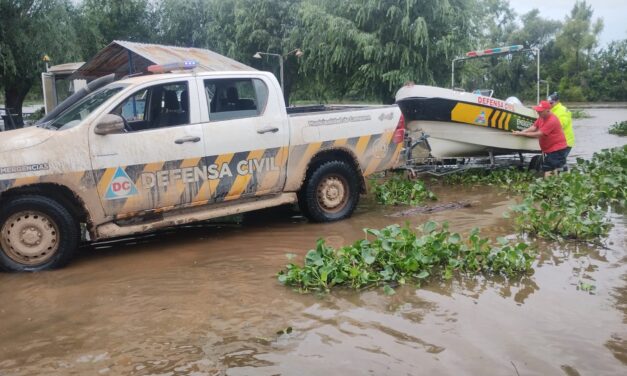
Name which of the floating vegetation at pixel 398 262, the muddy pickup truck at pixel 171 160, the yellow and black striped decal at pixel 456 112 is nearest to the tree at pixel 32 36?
the yellow and black striped decal at pixel 456 112

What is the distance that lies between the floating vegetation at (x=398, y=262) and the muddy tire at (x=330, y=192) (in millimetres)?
1936

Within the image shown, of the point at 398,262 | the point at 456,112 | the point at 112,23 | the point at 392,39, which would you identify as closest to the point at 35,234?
the point at 398,262

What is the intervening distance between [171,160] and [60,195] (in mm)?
1142

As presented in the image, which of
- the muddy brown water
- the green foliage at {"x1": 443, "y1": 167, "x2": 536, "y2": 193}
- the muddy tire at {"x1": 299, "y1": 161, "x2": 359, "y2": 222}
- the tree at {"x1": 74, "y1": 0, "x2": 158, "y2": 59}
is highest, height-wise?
the tree at {"x1": 74, "y1": 0, "x2": 158, "y2": 59}

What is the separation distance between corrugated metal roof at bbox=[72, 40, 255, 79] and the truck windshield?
4493 millimetres

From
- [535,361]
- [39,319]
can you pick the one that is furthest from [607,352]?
[39,319]

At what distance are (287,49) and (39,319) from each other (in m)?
22.1

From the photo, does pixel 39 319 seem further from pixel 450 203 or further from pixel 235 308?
pixel 450 203

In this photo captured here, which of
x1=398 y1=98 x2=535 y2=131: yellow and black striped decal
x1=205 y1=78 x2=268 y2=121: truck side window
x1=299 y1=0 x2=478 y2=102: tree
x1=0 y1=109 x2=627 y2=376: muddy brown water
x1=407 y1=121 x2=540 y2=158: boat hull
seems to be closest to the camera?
x1=0 y1=109 x2=627 y2=376: muddy brown water

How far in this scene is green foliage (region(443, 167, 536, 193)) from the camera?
34.4 ft

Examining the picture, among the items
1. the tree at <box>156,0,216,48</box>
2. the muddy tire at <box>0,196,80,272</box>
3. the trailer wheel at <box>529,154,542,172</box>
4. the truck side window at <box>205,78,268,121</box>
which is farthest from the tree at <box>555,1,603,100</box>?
the muddy tire at <box>0,196,80,272</box>

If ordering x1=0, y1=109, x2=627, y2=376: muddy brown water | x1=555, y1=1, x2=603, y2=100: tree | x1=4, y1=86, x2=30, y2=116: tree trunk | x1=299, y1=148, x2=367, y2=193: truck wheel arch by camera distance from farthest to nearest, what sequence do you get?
x1=555, y1=1, x2=603, y2=100: tree → x1=4, y1=86, x2=30, y2=116: tree trunk → x1=299, y1=148, x2=367, y2=193: truck wheel arch → x1=0, y1=109, x2=627, y2=376: muddy brown water

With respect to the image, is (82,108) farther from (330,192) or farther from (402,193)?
(402,193)

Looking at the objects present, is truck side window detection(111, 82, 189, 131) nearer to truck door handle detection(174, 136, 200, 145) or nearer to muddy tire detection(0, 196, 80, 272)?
truck door handle detection(174, 136, 200, 145)
